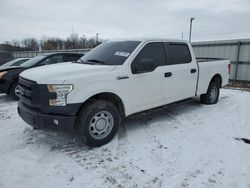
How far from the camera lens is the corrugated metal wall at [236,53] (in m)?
10.7

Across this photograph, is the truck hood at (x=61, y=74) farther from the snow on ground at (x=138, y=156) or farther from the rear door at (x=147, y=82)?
the snow on ground at (x=138, y=156)

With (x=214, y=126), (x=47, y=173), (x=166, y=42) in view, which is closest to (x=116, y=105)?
(x=47, y=173)

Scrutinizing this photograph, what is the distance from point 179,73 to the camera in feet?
15.4

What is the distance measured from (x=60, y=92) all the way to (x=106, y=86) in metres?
0.76

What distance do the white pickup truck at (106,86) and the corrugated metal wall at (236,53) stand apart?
734 cm

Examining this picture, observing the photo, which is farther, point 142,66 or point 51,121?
point 142,66

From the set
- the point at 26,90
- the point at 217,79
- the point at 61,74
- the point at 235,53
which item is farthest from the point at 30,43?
the point at 61,74

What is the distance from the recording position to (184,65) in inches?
192

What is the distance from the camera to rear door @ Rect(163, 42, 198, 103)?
14.9 ft

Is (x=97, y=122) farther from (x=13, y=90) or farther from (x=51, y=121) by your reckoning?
(x=13, y=90)

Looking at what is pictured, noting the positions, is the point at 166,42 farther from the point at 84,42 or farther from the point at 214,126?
the point at 84,42

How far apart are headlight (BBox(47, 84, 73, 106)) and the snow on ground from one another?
34.7 inches

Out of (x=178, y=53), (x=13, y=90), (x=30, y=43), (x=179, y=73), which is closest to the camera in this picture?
(x=179, y=73)

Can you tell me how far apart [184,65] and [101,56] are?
207 cm
